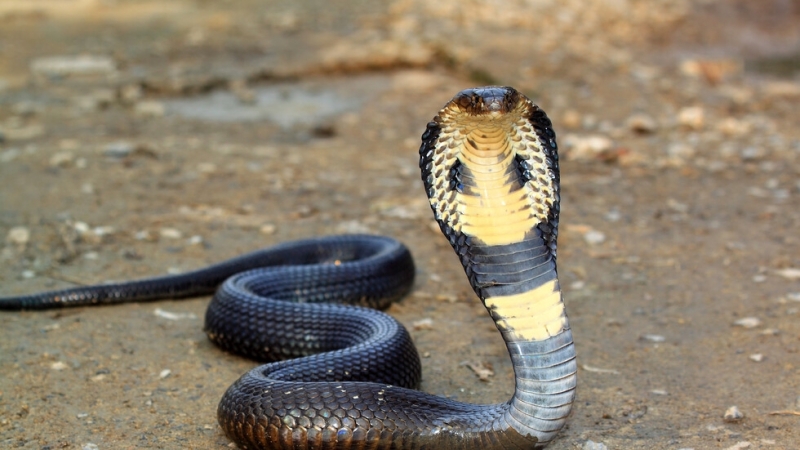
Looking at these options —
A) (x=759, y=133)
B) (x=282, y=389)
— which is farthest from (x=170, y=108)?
(x=282, y=389)

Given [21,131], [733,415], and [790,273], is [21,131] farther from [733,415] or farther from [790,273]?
[733,415]

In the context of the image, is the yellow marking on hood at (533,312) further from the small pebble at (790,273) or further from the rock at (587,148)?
the rock at (587,148)

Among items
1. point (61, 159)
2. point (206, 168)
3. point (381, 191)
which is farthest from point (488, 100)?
point (61, 159)

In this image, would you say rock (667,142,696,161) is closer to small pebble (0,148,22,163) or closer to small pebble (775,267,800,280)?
small pebble (775,267,800,280)

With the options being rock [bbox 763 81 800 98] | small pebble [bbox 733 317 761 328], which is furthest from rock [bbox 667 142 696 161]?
small pebble [bbox 733 317 761 328]

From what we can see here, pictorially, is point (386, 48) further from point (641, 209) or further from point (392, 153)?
point (641, 209)
